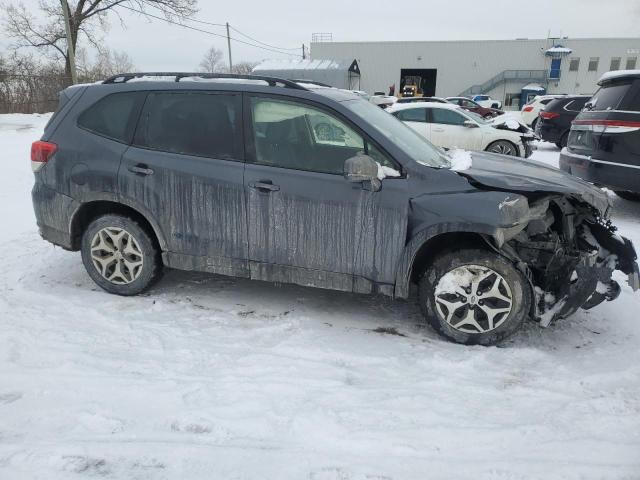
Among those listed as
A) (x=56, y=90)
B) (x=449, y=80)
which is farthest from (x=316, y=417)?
(x=449, y=80)

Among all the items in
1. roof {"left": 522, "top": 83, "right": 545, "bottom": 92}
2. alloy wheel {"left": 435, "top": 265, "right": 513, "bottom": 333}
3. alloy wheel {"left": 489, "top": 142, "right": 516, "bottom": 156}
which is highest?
roof {"left": 522, "top": 83, "right": 545, "bottom": 92}

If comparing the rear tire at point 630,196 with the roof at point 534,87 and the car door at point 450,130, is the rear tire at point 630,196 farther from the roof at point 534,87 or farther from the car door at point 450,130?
the roof at point 534,87

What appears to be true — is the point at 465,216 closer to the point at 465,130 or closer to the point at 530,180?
the point at 530,180

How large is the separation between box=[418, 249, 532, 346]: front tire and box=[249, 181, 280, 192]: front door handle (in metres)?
1.28

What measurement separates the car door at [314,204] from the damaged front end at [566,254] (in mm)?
839

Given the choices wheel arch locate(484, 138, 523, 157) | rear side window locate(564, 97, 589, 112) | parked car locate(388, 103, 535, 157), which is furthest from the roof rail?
rear side window locate(564, 97, 589, 112)

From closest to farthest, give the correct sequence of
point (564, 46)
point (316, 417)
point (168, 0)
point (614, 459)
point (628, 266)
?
point (614, 459) < point (316, 417) < point (628, 266) < point (168, 0) < point (564, 46)

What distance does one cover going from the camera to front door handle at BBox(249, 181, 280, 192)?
349 cm

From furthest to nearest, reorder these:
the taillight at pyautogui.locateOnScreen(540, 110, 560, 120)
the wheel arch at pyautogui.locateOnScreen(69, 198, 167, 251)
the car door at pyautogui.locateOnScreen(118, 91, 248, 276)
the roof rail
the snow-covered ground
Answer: the taillight at pyautogui.locateOnScreen(540, 110, 560, 120)
the wheel arch at pyautogui.locateOnScreen(69, 198, 167, 251)
the roof rail
the car door at pyautogui.locateOnScreen(118, 91, 248, 276)
the snow-covered ground

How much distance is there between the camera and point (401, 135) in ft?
12.5

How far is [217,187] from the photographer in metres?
3.62

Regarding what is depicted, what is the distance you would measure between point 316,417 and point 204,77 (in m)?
2.90

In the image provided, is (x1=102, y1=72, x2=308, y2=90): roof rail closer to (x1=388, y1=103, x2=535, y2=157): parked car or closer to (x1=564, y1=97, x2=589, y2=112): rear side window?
(x1=388, y1=103, x2=535, y2=157): parked car

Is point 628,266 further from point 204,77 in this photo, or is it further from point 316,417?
point 204,77
